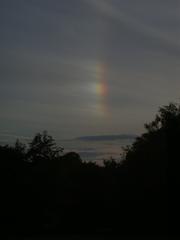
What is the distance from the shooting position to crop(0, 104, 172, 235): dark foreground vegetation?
46.2 metres

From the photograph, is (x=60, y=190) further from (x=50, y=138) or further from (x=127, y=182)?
(x=50, y=138)

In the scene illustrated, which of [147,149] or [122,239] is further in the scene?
[147,149]

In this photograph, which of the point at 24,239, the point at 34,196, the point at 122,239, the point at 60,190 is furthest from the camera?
the point at 60,190

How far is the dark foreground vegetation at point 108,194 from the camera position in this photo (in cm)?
4616

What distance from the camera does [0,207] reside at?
1727 inches

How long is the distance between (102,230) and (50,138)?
148 feet

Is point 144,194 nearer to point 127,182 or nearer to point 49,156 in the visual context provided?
point 127,182

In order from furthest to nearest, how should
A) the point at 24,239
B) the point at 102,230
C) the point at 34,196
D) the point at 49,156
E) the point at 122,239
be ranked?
the point at 49,156
the point at 102,230
the point at 34,196
the point at 24,239
the point at 122,239

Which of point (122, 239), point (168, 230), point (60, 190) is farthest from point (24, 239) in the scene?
point (60, 190)

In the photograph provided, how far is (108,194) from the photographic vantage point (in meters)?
57.7

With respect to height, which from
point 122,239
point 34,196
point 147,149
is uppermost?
point 147,149

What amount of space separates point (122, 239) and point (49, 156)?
173 feet

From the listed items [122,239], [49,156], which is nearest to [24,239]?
[122,239]

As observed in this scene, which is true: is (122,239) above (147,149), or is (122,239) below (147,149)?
below
